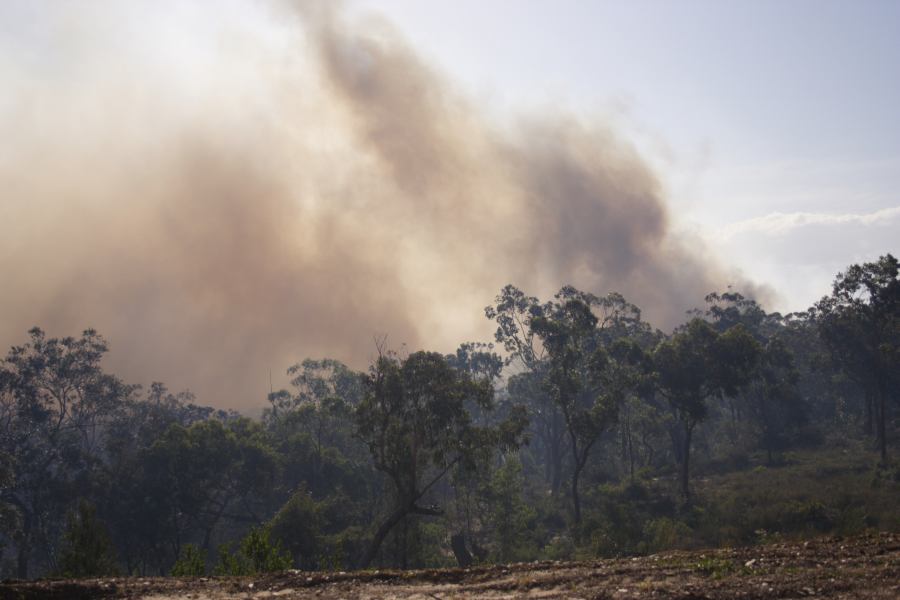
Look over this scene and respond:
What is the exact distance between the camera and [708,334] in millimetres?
49531

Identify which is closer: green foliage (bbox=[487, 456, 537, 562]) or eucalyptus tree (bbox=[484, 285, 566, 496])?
green foliage (bbox=[487, 456, 537, 562])

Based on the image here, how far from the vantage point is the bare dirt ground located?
1171cm

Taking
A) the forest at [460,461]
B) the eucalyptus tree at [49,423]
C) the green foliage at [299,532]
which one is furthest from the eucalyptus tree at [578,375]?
the eucalyptus tree at [49,423]

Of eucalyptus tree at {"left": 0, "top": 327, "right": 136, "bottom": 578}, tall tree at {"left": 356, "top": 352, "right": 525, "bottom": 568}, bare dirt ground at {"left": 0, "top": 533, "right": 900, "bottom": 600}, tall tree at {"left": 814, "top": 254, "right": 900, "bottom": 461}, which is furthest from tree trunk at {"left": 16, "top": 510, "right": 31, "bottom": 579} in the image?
tall tree at {"left": 814, "top": 254, "right": 900, "bottom": 461}

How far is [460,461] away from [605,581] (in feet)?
77.2

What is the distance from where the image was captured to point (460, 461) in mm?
36719

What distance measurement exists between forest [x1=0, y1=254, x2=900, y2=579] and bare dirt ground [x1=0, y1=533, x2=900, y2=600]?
13.2ft

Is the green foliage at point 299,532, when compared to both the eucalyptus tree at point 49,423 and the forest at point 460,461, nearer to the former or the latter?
the forest at point 460,461

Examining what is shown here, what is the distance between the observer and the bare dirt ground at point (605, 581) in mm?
11711

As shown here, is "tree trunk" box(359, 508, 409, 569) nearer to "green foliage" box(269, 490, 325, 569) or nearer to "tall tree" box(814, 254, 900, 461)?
"green foliage" box(269, 490, 325, 569)

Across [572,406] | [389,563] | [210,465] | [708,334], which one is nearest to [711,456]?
[708,334]

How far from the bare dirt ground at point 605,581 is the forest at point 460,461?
158 inches

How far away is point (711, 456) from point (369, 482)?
121 ft

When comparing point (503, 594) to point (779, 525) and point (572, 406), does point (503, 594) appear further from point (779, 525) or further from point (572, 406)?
point (572, 406)
